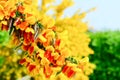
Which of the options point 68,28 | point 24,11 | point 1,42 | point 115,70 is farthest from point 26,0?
point 115,70

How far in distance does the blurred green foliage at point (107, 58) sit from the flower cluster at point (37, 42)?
291 inches

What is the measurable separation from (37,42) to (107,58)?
24.9 feet

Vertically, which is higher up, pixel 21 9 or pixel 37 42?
pixel 21 9

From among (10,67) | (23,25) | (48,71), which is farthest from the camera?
(10,67)

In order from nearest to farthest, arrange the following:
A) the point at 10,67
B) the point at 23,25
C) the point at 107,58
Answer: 1. the point at 23,25
2. the point at 10,67
3. the point at 107,58

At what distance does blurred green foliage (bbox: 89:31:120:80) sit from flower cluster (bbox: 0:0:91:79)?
739cm

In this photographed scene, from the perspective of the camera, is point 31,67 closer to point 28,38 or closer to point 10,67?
point 28,38

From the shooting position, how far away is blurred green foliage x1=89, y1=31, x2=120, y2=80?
35.3ft

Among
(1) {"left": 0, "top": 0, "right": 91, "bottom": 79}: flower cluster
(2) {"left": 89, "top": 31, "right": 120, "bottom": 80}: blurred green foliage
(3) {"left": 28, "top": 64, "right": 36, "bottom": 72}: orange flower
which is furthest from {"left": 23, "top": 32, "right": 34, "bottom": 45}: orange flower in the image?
(2) {"left": 89, "top": 31, "right": 120, "bottom": 80}: blurred green foliage

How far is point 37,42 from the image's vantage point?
3.41m

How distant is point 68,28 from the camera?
6.91 m

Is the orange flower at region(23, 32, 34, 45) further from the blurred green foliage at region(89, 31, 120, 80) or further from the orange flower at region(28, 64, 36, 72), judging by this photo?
the blurred green foliage at region(89, 31, 120, 80)

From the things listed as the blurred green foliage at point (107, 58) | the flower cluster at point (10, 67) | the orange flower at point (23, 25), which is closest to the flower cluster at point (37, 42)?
the orange flower at point (23, 25)

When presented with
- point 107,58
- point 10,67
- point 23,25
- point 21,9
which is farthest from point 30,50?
point 107,58
